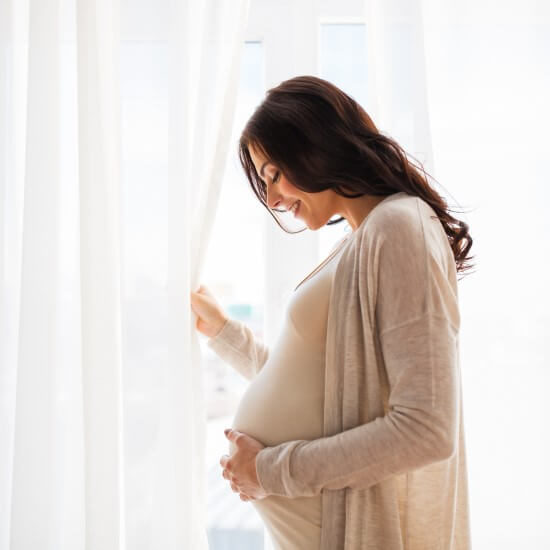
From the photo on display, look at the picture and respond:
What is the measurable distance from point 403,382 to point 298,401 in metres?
0.20

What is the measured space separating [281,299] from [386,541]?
0.57m

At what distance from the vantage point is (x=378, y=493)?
0.78 meters

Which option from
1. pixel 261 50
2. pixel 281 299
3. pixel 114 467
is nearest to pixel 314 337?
pixel 281 299

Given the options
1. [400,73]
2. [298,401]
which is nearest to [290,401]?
[298,401]

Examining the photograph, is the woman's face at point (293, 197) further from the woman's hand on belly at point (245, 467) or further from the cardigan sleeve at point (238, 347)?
the woman's hand on belly at point (245, 467)

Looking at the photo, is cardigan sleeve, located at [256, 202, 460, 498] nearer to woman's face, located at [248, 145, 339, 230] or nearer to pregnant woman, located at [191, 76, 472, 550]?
pregnant woman, located at [191, 76, 472, 550]

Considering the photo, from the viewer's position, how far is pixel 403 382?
0.71 meters

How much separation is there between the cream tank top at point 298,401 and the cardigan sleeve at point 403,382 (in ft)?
0.24

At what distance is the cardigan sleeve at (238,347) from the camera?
1104 mm

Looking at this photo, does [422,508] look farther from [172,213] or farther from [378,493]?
[172,213]

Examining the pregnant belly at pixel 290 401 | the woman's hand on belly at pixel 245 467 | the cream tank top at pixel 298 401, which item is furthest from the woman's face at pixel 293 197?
the woman's hand on belly at pixel 245 467

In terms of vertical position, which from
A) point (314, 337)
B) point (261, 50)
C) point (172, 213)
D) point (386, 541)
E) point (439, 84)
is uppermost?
point (261, 50)

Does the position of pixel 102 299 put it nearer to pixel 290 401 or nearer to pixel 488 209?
pixel 290 401

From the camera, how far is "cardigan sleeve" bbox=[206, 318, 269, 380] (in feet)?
3.62
